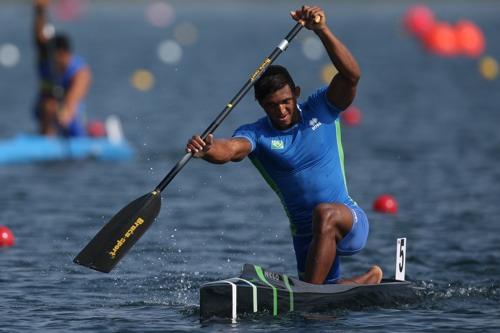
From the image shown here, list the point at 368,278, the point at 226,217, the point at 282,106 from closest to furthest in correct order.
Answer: the point at 282,106 < the point at 368,278 < the point at 226,217

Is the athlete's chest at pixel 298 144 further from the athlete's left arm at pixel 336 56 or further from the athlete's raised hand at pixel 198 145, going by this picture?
the athlete's raised hand at pixel 198 145

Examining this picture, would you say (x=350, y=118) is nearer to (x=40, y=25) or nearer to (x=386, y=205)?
(x=40, y=25)

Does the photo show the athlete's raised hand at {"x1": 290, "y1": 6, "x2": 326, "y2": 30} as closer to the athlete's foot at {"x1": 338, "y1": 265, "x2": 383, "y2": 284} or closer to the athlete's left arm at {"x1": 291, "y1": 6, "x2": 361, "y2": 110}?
the athlete's left arm at {"x1": 291, "y1": 6, "x2": 361, "y2": 110}

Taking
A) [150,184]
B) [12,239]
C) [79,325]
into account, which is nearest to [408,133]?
[150,184]

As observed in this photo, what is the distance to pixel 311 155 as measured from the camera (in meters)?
10.5

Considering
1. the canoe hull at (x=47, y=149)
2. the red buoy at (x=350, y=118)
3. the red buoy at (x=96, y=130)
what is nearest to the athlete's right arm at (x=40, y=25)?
the canoe hull at (x=47, y=149)

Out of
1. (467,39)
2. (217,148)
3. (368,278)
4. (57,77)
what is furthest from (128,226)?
(467,39)

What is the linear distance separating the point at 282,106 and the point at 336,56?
0.56 meters

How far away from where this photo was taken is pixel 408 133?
2552cm

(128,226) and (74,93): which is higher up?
(74,93)

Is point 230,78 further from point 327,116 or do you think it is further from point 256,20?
point 256,20

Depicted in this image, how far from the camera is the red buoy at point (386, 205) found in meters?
16.2

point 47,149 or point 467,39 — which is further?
point 467,39

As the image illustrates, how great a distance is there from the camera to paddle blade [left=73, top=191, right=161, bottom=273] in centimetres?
1048
